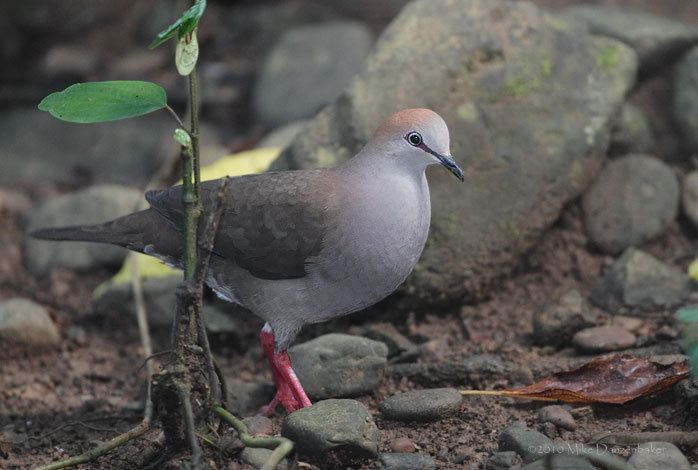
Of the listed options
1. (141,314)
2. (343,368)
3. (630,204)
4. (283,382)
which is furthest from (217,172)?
(630,204)

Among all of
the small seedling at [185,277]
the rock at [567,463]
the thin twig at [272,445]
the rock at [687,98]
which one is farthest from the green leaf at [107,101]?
the rock at [687,98]

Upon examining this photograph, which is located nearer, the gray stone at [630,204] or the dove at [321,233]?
the dove at [321,233]

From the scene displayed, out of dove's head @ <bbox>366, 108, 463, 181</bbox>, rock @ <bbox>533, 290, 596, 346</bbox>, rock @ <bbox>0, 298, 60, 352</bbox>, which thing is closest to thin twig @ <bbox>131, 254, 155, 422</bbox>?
rock @ <bbox>0, 298, 60, 352</bbox>

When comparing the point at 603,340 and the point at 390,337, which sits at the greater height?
the point at 603,340

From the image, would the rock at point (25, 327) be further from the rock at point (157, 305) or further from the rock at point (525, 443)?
the rock at point (525, 443)

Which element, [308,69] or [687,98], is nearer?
[687,98]

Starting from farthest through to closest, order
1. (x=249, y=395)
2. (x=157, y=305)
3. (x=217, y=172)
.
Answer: (x=217, y=172) → (x=157, y=305) → (x=249, y=395)

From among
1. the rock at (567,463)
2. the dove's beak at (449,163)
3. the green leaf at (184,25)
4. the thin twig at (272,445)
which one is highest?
the green leaf at (184,25)

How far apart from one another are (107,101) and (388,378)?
2.07 meters

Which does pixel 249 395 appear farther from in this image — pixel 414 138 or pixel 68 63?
pixel 68 63

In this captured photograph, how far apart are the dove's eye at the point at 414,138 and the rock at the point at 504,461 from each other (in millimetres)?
1381

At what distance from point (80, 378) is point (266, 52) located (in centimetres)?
419

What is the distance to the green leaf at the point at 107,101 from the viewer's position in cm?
317

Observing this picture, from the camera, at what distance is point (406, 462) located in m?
3.57
